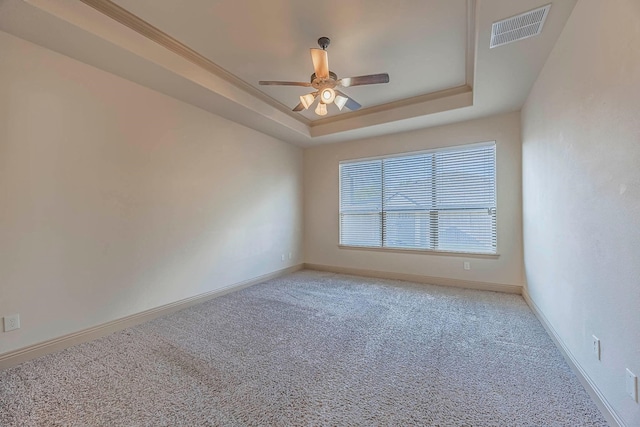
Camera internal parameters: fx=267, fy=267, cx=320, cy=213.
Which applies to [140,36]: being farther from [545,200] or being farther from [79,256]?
[545,200]

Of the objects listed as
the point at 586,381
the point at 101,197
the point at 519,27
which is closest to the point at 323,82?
the point at 519,27

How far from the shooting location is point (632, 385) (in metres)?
1.29

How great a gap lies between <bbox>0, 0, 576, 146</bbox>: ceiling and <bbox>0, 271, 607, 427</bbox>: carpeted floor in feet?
8.56

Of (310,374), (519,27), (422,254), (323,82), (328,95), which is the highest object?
(519,27)

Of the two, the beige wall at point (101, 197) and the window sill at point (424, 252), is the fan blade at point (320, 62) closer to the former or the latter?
the beige wall at point (101, 197)

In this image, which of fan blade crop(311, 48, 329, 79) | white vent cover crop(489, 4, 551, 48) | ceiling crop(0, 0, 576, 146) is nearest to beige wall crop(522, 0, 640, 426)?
white vent cover crop(489, 4, 551, 48)

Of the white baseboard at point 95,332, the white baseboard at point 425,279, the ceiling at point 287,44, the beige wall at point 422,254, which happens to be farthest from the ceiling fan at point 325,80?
the white baseboard at point 425,279

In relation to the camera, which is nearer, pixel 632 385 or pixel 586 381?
pixel 632 385

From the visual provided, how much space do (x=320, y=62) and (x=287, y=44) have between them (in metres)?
0.47

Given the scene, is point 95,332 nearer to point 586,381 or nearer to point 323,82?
point 323,82

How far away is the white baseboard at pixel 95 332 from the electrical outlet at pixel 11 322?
181 millimetres

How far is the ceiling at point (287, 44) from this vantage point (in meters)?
2.10

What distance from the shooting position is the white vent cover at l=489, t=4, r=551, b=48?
199cm

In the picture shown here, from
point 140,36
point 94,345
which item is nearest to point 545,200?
point 140,36
